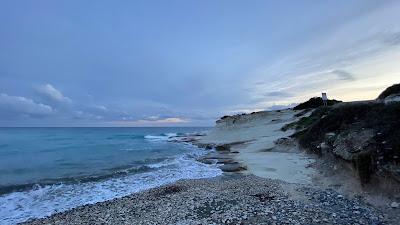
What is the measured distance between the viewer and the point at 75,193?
16250 mm

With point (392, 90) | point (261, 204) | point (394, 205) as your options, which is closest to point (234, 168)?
point (261, 204)

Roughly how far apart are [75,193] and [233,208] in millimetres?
9815

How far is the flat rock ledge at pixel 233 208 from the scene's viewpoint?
8969 mm

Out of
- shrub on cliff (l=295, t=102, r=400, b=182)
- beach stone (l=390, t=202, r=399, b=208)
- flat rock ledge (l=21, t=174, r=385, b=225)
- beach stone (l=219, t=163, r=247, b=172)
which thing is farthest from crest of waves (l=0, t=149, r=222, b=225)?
beach stone (l=390, t=202, r=399, b=208)

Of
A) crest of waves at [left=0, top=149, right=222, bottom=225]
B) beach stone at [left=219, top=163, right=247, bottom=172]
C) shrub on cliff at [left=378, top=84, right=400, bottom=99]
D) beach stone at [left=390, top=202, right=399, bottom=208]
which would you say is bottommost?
crest of waves at [left=0, top=149, right=222, bottom=225]

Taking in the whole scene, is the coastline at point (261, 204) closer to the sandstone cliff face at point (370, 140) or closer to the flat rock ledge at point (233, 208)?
the flat rock ledge at point (233, 208)

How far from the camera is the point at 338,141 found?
1464 centimetres

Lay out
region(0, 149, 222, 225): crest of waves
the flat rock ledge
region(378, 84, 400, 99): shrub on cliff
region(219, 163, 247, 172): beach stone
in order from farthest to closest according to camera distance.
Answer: region(378, 84, 400, 99): shrub on cliff
region(219, 163, 247, 172): beach stone
region(0, 149, 222, 225): crest of waves
the flat rock ledge

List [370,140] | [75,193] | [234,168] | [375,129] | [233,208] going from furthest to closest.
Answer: [234,168] → [75,193] → [375,129] → [370,140] → [233,208]

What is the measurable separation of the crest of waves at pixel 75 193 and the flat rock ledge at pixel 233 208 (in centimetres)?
157

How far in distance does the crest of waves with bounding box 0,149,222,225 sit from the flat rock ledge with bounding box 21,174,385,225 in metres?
1.57

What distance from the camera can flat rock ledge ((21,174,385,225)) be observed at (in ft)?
29.4

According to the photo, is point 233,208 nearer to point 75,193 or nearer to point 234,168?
point 75,193

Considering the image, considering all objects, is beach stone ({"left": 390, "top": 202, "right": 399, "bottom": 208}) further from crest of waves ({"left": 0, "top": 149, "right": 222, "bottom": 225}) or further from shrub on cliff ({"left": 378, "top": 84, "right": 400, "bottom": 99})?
shrub on cliff ({"left": 378, "top": 84, "right": 400, "bottom": 99})
